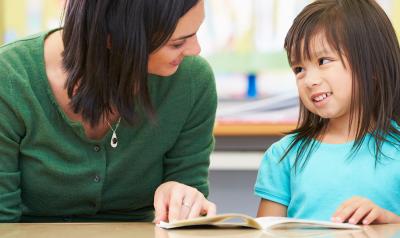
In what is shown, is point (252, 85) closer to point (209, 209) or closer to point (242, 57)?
point (242, 57)

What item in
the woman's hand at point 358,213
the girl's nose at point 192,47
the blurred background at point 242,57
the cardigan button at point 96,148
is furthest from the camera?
the blurred background at point 242,57

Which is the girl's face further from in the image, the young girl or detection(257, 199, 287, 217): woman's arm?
detection(257, 199, 287, 217): woman's arm

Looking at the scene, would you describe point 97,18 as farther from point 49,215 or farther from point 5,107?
point 49,215

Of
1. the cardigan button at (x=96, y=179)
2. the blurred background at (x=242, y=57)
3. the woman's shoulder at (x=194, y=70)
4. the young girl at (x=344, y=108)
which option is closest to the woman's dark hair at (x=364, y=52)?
the young girl at (x=344, y=108)

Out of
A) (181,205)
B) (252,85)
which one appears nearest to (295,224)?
(181,205)

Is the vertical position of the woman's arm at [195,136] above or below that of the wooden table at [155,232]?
above

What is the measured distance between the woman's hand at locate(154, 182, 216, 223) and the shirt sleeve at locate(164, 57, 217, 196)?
202 millimetres

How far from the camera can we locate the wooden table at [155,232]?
0.95 meters

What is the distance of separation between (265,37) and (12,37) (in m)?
0.87

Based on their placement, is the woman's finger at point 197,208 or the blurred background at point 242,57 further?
the blurred background at point 242,57

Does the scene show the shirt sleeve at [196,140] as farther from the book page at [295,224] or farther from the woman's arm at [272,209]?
the book page at [295,224]

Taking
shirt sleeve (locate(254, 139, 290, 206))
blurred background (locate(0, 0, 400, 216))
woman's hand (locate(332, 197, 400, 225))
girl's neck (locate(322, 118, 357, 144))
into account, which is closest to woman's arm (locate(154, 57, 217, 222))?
shirt sleeve (locate(254, 139, 290, 206))

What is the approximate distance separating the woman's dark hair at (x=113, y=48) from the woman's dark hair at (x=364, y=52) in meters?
0.27

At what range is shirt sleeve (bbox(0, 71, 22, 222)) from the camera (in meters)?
1.22
